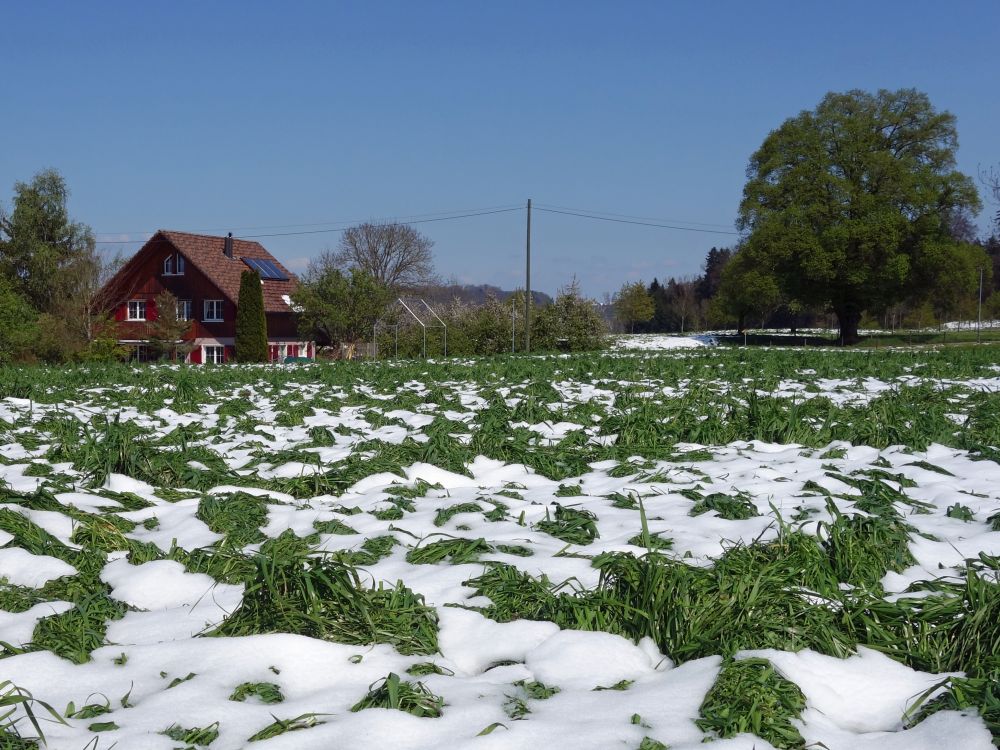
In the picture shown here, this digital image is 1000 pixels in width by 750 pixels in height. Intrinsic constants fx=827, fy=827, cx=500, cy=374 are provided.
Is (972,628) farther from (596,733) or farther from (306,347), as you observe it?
(306,347)

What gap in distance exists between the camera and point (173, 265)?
168 feet

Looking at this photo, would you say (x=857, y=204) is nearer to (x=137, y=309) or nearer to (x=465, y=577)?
(x=137, y=309)

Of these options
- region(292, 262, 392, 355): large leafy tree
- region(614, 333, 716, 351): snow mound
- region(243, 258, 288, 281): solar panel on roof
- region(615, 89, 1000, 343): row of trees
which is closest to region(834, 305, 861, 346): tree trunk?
region(615, 89, 1000, 343): row of trees

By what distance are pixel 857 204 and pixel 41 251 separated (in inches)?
1826

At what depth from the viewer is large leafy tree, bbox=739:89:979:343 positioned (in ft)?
145

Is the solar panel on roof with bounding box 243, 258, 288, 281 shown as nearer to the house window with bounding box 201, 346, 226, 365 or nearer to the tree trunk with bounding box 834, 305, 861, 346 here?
the house window with bounding box 201, 346, 226, 365

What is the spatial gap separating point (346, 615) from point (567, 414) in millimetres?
5903

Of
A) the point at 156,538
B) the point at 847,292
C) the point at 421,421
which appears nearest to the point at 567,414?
the point at 421,421

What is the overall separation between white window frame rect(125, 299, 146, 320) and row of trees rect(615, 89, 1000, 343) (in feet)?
119

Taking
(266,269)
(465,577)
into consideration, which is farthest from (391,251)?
(465,577)

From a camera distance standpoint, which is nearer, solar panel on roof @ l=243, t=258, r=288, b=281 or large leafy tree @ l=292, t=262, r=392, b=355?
large leafy tree @ l=292, t=262, r=392, b=355

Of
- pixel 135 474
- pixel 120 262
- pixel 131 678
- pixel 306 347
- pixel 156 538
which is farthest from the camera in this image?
pixel 120 262

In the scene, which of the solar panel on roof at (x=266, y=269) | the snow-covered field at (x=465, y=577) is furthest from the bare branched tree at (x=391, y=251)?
the snow-covered field at (x=465, y=577)

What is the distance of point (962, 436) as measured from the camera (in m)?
7.05
